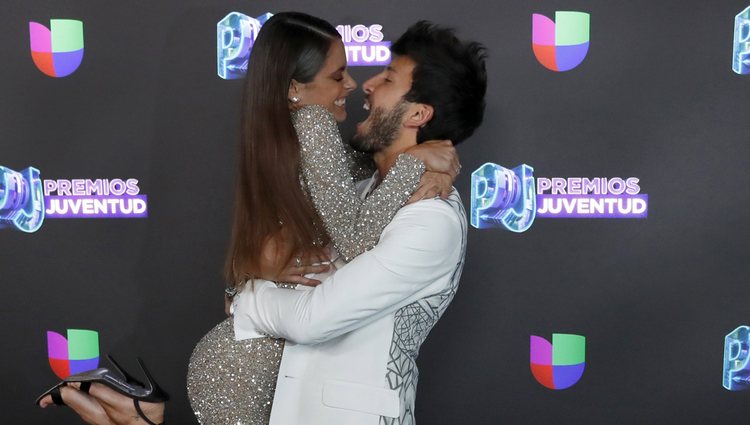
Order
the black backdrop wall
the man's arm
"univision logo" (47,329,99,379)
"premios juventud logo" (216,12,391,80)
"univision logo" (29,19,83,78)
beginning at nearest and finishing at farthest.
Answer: the man's arm < the black backdrop wall < "premios juventud logo" (216,12,391,80) < "univision logo" (29,19,83,78) < "univision logo" (47,329,99,379)

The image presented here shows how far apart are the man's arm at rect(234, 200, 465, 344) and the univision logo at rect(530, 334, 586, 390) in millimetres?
1134

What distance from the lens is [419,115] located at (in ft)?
5.49

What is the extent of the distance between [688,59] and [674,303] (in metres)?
0.84

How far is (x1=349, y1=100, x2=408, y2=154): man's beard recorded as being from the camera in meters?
1.69

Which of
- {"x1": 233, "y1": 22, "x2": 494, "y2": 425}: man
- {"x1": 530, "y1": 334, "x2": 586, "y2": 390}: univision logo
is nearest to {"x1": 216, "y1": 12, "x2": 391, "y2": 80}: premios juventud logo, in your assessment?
{"x1": 233, "y1": 22, "x2": 494, "y2": 425}: man

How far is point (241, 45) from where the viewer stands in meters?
2.56

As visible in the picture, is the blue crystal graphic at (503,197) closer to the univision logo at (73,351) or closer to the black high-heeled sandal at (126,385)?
the black high-heeled sandal at (126,385)

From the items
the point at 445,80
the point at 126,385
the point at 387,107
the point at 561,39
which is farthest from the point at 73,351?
the point at 561,39

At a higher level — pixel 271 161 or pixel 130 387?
pixel 271 161

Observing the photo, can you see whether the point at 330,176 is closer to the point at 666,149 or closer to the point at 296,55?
the point at 296,55

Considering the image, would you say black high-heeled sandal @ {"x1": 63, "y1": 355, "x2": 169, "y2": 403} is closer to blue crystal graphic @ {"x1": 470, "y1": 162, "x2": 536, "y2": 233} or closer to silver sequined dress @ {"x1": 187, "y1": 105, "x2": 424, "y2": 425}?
silver sequined dress @ {"x1": 187, "y1": 105, "x2": 424, "y2": 425}

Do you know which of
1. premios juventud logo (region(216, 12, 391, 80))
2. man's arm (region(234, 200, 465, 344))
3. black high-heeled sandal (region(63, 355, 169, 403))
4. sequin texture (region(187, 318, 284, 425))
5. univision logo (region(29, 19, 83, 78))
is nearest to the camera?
man's arm (region(234, 200, 465, 344))

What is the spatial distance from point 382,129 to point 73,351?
5.86 ft

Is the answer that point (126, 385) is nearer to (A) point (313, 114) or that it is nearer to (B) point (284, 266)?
(B) point (284, 266)
